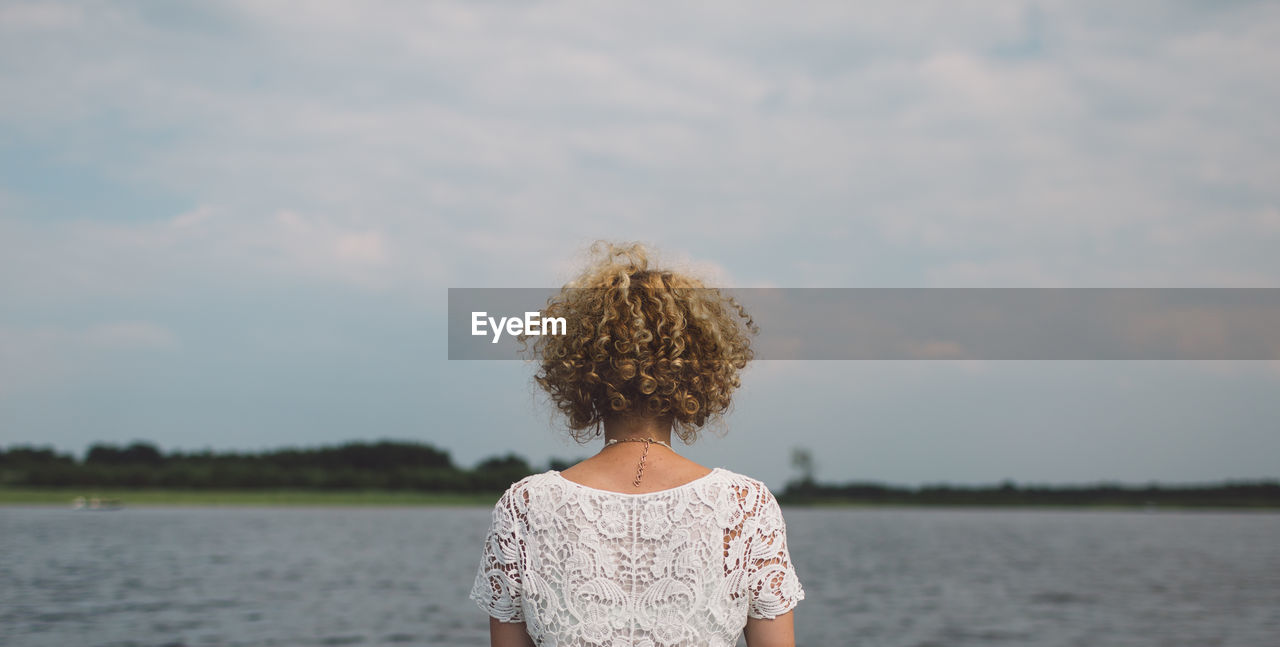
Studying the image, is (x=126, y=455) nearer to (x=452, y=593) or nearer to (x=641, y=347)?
(x=452, y=593)

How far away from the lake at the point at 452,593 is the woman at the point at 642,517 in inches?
654

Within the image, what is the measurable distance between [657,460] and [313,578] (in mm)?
30757

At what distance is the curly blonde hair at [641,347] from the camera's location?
98.3 inches

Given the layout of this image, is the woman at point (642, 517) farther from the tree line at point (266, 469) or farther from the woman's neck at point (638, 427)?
the tree line at point (266, 469)

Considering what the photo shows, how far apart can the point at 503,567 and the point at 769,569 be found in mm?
642

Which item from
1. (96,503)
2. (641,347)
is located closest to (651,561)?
(641,347)

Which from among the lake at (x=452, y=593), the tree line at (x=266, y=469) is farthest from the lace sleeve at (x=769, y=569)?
the tree line at (x=266, y=469)

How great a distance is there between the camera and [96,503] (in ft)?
302

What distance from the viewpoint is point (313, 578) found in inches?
1213

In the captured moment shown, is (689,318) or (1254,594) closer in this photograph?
(689,318)

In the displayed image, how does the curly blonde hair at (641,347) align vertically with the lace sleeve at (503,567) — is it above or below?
above

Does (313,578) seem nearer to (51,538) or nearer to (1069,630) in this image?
(1069,630)

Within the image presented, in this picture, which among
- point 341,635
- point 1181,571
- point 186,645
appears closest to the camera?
point 186,645

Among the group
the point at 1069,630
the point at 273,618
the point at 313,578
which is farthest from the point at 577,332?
the point at 313,578
